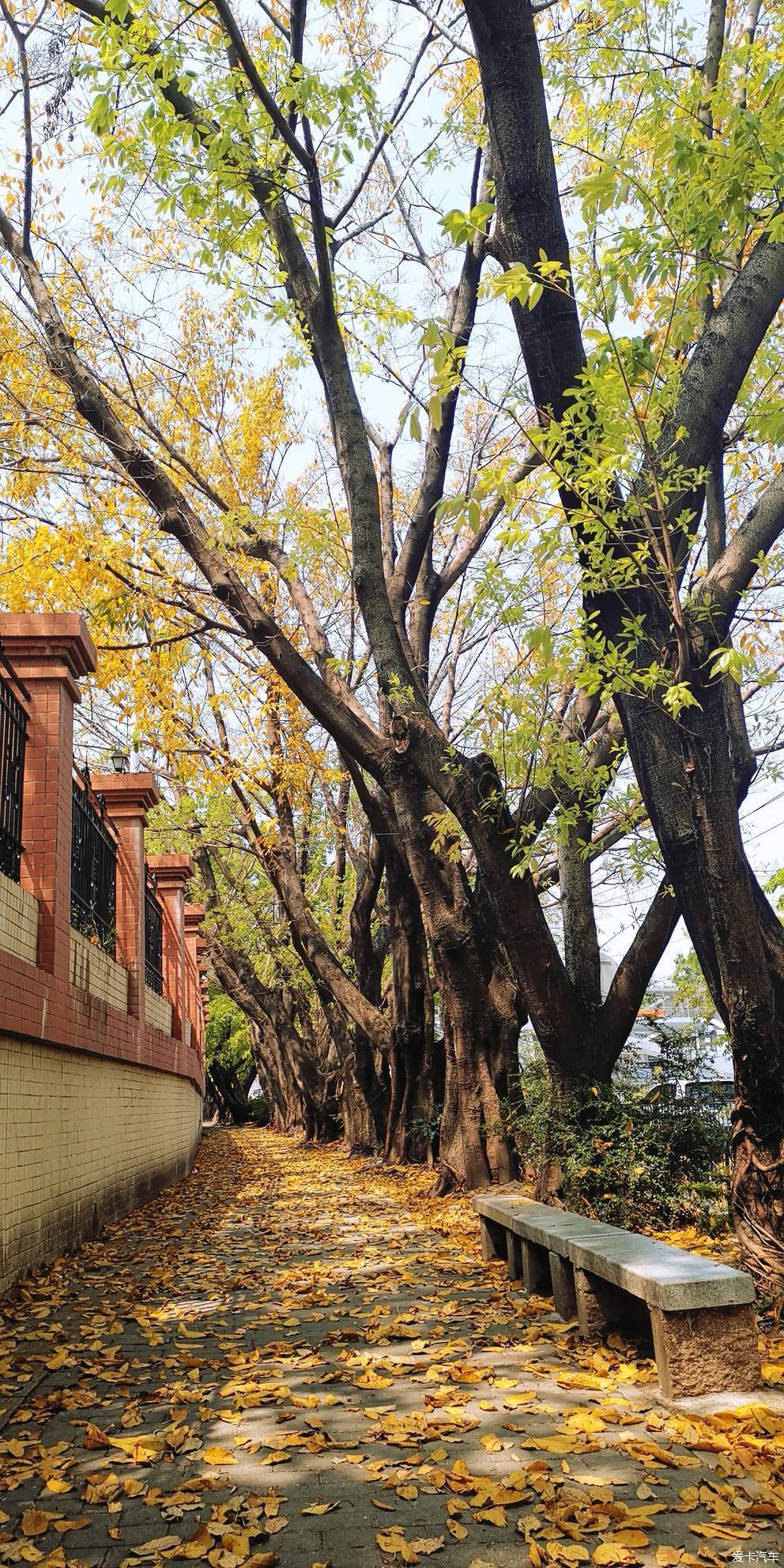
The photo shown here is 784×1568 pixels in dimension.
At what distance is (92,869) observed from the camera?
10.6 m

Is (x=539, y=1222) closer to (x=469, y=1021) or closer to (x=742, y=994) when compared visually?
(x=742, y=994)

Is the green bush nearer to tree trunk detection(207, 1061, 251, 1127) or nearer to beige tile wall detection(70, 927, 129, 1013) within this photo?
beige tile wall detection(70, 927, 129, 1013)

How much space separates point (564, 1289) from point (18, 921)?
3.87 m

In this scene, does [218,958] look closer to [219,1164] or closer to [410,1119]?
[219,1164]

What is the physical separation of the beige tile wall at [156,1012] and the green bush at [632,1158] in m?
6.35

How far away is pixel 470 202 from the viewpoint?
11828 millimetres

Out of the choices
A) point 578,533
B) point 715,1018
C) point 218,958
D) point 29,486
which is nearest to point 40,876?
point 578,533

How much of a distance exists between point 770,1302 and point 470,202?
1034 cm

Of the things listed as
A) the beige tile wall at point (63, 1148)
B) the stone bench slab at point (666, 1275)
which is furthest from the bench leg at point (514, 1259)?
the beige tile wall at point (63, 1148)

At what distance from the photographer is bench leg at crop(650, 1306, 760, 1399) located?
15.0 feet

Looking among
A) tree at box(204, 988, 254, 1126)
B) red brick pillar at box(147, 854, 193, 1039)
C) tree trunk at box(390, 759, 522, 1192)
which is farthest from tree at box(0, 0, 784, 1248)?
tree at box(204, 988, 254, 1126)

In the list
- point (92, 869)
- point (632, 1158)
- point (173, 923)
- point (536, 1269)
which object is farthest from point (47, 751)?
point (173, 923)

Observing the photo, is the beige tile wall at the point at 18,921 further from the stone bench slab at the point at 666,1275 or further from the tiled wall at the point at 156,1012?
the tiled wall at the point at 156,1012

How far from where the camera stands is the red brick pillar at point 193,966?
20.8 meters
